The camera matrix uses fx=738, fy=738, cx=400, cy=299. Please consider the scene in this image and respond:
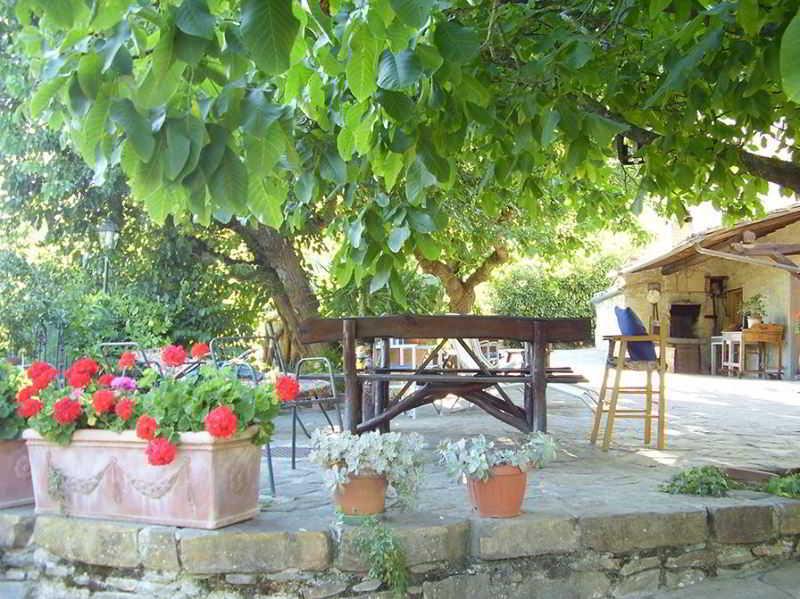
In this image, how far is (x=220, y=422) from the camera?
2846mm

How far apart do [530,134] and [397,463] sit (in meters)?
1.42

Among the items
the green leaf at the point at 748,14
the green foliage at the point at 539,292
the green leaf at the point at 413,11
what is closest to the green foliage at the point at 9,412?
the green leaf at the point at 413,11

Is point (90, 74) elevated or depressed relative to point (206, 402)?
elevated

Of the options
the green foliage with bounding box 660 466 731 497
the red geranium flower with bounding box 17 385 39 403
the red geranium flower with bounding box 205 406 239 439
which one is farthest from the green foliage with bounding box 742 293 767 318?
the red geranium flower with bounding box 17 385 39 403

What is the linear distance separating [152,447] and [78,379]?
0.60 m

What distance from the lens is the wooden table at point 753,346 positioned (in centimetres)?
1234

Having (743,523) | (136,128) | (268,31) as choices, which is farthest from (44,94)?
(743,523)

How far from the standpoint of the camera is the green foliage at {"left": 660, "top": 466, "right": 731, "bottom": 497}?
3.56m

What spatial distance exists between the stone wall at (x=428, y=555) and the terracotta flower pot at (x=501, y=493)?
56mm

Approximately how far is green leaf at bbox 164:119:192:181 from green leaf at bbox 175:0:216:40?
23cm

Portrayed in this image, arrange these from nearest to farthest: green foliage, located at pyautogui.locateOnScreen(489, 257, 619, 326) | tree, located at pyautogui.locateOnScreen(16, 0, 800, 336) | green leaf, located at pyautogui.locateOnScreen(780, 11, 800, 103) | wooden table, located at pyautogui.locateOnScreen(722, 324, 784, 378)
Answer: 1. green leaf, located at pyautogui.locateOnScreen(780, 11, 800, 103)
2. tree, located at pyautogui.locateOnScreen(16, 0, 800, 336)
3. wooden table, located at pyautogui.locateOnScreen(722, 324, 784, 378)
4. green foliage, located at pyautogui.locateOnScreen(489, 257, 619, 326)

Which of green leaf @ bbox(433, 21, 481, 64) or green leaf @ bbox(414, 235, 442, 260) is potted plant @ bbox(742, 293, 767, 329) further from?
green leaf @ bbox(433, 21, 481, 64)

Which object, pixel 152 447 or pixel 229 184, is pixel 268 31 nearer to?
pixel 229 184

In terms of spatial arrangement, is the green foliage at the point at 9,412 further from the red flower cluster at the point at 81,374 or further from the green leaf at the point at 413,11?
the green leaf at the point at 413,11
